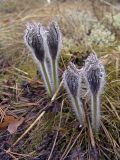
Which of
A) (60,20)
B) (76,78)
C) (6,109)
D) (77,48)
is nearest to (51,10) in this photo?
(60,20)

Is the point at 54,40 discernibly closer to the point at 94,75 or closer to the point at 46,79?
the point at 46,79

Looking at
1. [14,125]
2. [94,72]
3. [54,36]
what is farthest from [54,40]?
[14,125]

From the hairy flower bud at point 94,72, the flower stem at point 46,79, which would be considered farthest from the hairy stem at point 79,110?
the flower stem at point 46,79

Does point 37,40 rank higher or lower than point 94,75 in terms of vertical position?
higher

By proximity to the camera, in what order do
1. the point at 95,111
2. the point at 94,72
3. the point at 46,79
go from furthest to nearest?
the point at 46,79
the point at 95,111
the point at 94,72

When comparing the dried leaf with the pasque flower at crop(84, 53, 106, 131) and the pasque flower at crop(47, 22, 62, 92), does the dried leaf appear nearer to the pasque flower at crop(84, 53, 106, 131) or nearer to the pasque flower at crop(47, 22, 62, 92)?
the pasque flower at crop(47, 22, 62, 92)

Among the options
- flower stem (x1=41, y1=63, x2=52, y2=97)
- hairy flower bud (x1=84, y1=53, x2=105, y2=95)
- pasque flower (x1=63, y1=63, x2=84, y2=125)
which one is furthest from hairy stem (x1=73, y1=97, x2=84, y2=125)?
flower stem (x1=41, y1=63, x2=52, y2=97)

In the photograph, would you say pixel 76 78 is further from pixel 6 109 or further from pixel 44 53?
pixel 6 109
